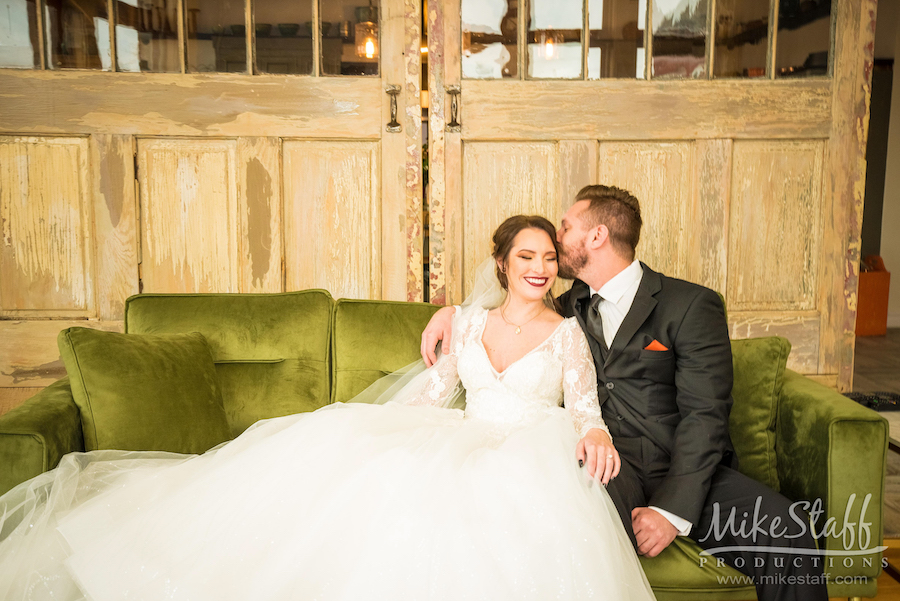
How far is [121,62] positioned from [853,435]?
3.28 metres

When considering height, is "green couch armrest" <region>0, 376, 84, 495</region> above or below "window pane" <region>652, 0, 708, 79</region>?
below

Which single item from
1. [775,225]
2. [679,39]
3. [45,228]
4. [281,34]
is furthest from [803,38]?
[45,228]

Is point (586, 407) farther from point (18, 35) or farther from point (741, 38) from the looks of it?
point (18, 35)

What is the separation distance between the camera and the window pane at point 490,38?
3.04m

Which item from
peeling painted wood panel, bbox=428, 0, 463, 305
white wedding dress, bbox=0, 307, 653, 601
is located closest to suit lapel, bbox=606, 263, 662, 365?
white wedding dress, bbox=0, 307, 653, 601

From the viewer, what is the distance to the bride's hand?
5.10 ft

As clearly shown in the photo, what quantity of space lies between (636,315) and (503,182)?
143 centimetres

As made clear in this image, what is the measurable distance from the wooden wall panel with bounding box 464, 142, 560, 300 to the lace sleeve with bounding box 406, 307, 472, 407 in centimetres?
110

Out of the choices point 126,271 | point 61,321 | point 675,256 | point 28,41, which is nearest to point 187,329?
point 126,271

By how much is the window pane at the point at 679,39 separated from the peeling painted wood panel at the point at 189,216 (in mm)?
2106

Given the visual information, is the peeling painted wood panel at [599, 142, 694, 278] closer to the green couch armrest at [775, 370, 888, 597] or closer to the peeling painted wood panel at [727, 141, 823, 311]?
the peeling painted wood panel at [727, 141, 823, 311]

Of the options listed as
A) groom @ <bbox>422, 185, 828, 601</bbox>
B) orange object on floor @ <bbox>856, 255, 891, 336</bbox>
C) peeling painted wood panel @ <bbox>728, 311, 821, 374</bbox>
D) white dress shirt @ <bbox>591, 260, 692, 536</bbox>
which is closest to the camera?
groom @ <bbox>422, 185, 828, 601</bbox>

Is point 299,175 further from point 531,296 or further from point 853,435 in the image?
point 853,435

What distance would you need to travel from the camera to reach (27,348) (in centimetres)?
308
